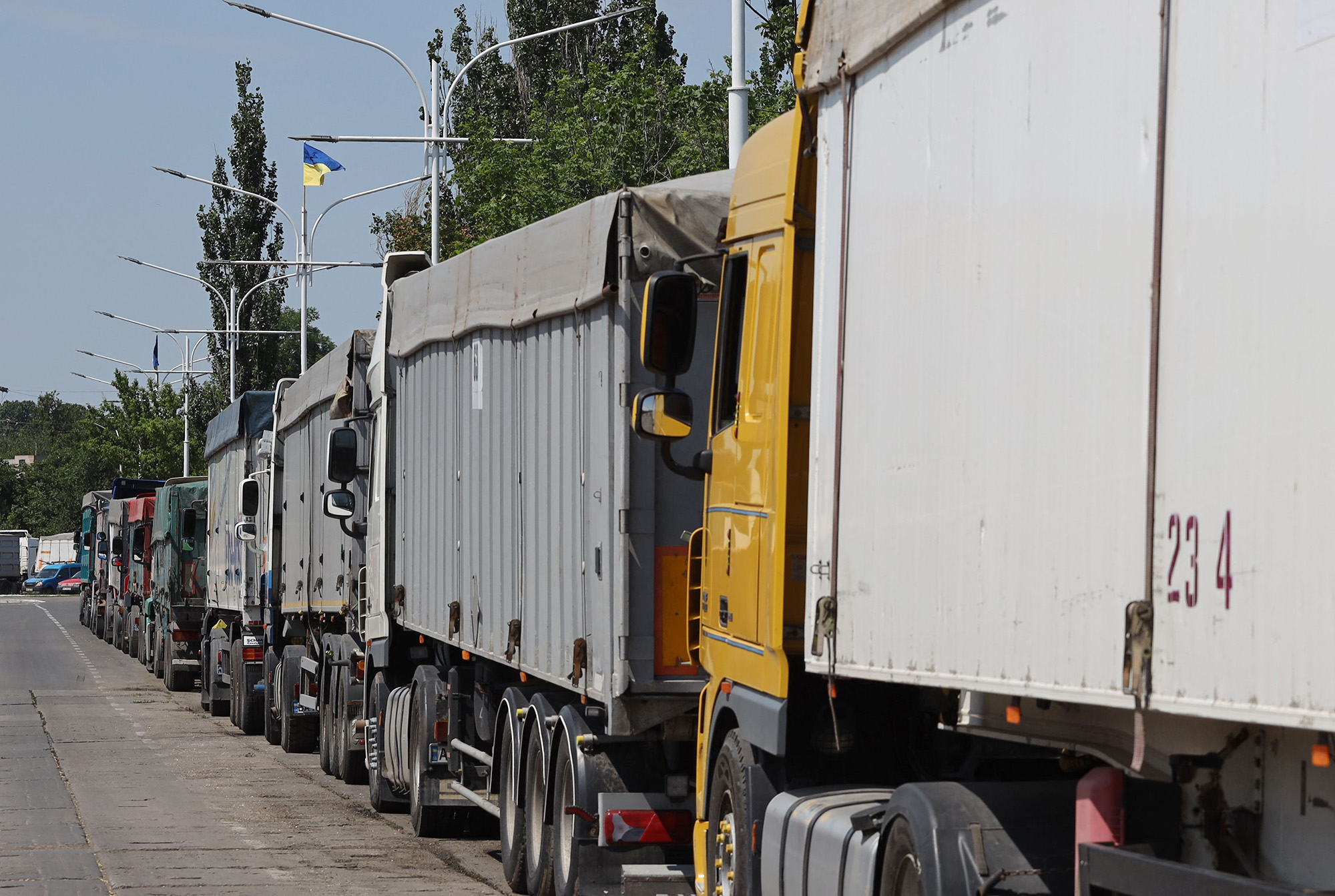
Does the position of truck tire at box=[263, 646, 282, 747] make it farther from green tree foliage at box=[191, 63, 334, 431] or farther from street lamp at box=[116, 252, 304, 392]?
green tree foliage at box=[191, 63, 334, 431]

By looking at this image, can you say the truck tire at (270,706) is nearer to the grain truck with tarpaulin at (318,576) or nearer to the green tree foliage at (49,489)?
the grain truck with tarpaulin at (318,576)

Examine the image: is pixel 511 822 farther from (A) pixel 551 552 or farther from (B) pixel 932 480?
(B) pixel 932 480

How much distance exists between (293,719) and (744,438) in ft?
49.3

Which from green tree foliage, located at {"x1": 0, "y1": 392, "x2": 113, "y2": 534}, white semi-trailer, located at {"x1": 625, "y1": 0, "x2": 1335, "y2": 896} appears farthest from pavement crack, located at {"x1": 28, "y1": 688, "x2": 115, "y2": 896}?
green tree foliage, located at {"x1": 0, "y1": 392, "x2": 113, "y2": 534}

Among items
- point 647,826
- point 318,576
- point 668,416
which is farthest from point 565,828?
point 318,576

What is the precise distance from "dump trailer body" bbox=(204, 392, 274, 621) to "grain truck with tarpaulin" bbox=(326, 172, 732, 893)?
11.4 meters

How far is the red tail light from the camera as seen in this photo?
29.7ft

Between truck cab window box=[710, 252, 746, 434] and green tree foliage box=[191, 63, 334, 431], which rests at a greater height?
green tree foliage box=[191, 63, 334, 431]

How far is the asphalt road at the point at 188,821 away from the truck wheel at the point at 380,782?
0.12 metres

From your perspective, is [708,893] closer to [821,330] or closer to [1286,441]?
[821,330]

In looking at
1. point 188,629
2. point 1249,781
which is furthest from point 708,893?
point 188,629

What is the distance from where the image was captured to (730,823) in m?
7.61

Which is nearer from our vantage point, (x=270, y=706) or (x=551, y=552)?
(x=551, y=552)

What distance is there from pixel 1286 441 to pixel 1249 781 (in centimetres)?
105
